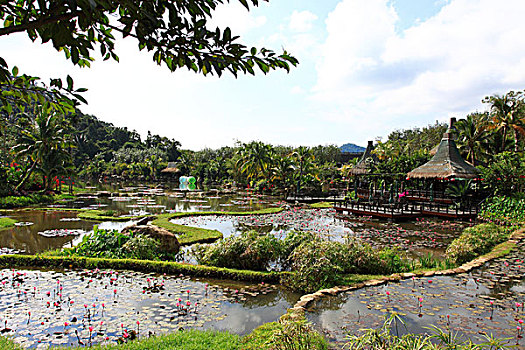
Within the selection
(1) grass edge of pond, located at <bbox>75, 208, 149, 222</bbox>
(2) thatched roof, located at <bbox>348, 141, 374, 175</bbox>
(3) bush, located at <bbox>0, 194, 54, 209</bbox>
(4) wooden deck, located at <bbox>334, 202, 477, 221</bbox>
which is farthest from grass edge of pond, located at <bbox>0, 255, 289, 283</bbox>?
(2) thatched roof, located at <bbox>348, 141, 374, 175</bbox>

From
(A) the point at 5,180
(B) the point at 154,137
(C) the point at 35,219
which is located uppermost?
(B) the point at 154,137

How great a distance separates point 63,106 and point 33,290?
6.33 metres

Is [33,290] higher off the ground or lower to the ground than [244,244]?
lower

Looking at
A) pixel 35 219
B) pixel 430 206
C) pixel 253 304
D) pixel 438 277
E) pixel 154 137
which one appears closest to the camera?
pixel 253 304

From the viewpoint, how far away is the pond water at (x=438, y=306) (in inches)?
198

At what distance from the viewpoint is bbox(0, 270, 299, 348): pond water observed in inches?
202

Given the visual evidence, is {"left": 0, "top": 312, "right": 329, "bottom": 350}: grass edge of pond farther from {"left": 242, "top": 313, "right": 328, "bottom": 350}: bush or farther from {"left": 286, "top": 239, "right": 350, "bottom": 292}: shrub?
{"left": 286, "top": 239, "right": 350, "bottom": 292}: shrub

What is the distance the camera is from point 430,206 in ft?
59.1

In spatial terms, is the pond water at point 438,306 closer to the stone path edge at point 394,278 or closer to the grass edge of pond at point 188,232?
the stone path edge at point 394,278

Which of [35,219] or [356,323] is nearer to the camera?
[356,323]

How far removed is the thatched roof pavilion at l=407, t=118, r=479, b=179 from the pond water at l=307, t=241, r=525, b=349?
1336cm

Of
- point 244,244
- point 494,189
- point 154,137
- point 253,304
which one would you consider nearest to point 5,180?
point 244,244

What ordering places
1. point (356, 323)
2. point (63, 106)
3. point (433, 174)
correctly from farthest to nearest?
1. point (433, 174)
2. point (356, 323)
3. point (63, 106)

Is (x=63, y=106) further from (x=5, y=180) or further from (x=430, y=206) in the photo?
(x=5, y=180)
